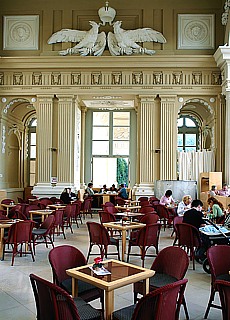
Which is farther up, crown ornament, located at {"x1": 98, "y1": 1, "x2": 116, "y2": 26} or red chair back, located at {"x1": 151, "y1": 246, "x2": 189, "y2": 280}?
crown ornament, located at {"x1": 98, "y1": 1, "x2": 116, "y2": 26}

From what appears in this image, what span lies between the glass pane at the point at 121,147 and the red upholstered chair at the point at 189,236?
42.9ft

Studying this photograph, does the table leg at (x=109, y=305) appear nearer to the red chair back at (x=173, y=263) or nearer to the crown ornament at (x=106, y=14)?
the red chair back at (x=173, y=263)

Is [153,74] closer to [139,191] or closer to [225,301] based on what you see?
[139,191]

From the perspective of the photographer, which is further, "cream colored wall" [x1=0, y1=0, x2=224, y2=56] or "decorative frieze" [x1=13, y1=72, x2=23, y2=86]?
"decorative frieze" [x1=13, y1=72, x2=23, y2=86]

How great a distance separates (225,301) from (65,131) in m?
12.5

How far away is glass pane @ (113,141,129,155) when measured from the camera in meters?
19.6

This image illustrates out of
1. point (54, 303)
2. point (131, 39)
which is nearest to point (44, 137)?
point (131, 39)

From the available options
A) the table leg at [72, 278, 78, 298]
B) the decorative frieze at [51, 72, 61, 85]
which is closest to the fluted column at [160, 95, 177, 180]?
the decorative frieze at [51, 72, 61, 85]

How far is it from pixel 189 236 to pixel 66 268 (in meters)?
3.07


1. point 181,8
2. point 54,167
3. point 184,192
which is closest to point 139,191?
point 184,192

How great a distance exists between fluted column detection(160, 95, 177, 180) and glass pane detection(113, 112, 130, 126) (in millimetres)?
4946

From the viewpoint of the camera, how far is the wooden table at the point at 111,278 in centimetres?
314

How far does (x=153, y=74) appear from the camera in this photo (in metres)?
14.8

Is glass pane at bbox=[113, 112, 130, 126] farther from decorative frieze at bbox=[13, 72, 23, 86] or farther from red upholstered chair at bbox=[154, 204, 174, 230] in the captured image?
red upholstered chair at bbox=[154, 204, 174, 230]
